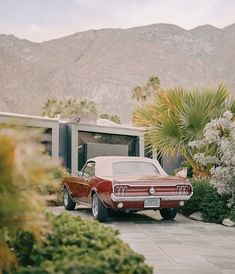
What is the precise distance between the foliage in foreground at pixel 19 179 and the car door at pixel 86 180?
7.51 meters

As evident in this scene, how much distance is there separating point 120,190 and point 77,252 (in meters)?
6.38

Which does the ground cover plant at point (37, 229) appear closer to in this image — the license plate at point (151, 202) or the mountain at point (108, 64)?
the license plate at point (151, 202)

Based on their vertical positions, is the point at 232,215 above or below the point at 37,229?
below

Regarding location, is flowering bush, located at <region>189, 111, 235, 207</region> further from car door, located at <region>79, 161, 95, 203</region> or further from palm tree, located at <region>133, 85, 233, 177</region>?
car door, located at <region>79, 161, 95, 203</region>

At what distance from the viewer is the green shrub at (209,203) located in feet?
34.5

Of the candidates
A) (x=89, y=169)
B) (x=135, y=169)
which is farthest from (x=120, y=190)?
(x=89, y=169)

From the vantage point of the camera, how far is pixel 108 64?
12488cm

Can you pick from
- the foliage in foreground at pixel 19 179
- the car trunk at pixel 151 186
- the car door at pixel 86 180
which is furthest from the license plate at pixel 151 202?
the foliage in foreground at pixel 19 179

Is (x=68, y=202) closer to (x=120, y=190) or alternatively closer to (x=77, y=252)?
(x=120, y=190)

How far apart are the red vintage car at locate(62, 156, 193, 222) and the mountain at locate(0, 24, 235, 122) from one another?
304 feet

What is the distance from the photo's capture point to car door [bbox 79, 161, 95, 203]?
10717 millimetres

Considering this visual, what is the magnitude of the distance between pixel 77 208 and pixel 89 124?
22.7 ft

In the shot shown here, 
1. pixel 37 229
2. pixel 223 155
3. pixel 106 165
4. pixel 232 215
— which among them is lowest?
pixel 232 215

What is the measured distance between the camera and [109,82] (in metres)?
122
